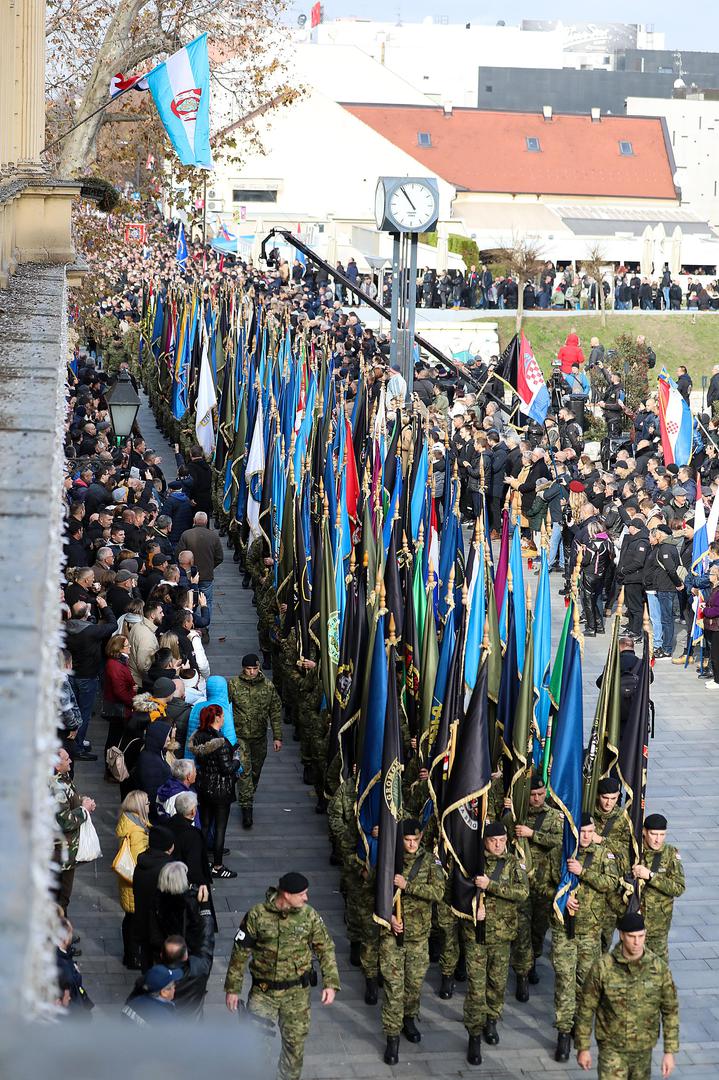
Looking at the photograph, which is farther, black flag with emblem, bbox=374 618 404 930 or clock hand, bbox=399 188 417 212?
clock hand, bbox=399 188 417 212

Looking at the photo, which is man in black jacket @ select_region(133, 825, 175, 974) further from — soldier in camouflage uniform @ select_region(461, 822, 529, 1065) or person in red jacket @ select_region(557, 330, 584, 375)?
person in red jacket @ select_region(557, 330, 584, 375)

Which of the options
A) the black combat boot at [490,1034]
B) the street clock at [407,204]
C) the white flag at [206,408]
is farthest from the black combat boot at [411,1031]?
the white flag at [206,408]

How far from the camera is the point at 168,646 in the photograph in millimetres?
11672

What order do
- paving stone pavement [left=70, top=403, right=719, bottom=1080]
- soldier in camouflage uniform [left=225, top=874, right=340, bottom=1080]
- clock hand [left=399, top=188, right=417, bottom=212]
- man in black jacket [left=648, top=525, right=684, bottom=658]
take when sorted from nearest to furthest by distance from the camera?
soldier in camouflage uniform [left=225, top=874, right=340, bottom=1080] → paving stone pavement [left=70, top=403, right=719, bottom=1080] → man in black jacket [left=648, top=525, right=684, bottom=658] → clock hand [left=399, top=188, right=417, bottom=212]

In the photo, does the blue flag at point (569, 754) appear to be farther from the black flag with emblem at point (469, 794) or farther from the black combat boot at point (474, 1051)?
the black combat boot at point (474, 1051)

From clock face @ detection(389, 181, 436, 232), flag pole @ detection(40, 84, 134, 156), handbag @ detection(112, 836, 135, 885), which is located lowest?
handbag @ detection(112, 836, 135, 885)

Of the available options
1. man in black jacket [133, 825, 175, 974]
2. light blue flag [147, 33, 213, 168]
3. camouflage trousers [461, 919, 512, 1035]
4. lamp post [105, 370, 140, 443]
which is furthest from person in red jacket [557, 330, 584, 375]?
man in black jacket [133, 825, 175, 974]

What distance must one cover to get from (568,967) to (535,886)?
2.40ft

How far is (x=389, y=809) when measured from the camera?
31.0 ft

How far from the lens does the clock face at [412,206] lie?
2075cm

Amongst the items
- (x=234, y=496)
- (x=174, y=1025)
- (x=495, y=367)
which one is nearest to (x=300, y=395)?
(x=234, y=496)

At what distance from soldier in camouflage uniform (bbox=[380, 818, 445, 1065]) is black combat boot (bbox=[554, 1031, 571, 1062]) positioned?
32.6 inches

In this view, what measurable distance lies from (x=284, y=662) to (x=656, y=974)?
22.2ft

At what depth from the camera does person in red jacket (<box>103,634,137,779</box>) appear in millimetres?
12070
